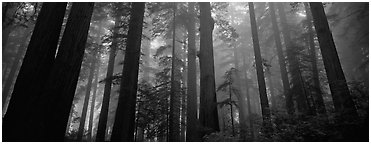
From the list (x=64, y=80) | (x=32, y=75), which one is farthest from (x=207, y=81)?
(x=32, y=75)

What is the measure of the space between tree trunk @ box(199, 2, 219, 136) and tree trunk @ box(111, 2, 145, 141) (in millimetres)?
2364

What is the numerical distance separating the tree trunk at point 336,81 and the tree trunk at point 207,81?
11.5 feet

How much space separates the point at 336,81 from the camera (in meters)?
6.86

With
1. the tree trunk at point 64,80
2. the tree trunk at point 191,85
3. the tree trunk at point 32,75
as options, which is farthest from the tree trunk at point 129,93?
the tree trunk at point 191,85

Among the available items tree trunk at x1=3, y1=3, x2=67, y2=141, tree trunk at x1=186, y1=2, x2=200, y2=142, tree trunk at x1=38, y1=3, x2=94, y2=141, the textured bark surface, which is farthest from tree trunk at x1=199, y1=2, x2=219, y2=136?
tree trunk at x1=3, y1=3, x2=67, y2=141

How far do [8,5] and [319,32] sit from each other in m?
14.7

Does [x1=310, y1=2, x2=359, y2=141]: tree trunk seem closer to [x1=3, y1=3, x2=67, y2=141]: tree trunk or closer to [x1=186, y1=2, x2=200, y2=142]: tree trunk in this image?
[x1=3, y1=3, x2=67, y2=141]: tree trunk

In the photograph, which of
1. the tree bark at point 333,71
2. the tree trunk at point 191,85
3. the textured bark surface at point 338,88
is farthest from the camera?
the tree trunk at point 191,85

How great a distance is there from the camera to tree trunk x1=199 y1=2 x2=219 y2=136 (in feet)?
25.6

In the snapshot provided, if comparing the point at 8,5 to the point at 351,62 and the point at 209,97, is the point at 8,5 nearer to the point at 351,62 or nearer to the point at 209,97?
the point at 209,97

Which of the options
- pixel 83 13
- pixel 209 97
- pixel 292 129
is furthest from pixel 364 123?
pixel 83 13

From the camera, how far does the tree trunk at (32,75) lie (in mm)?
4266

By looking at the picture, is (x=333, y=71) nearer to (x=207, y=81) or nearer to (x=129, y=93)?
(x=207, y=81)

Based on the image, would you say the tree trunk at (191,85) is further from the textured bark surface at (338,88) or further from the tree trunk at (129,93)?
the textured bark surface at (338,88)
